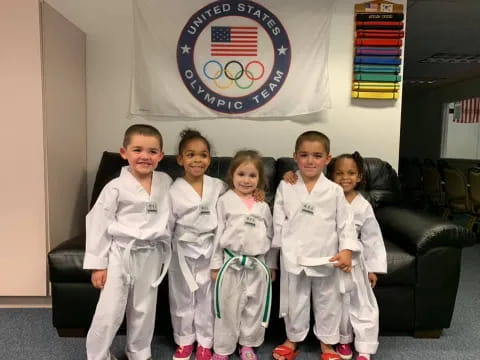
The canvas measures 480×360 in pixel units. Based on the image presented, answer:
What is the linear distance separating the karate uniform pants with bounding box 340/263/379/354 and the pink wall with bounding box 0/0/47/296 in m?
1.71

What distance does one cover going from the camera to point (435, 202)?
216 inches

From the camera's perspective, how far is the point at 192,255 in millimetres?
1715

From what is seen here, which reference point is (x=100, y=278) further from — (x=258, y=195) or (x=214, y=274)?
(x=258, y=195)

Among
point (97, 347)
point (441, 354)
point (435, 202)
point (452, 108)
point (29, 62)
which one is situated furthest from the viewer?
point (452, 108)

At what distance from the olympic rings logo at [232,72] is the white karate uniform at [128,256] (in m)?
1.33

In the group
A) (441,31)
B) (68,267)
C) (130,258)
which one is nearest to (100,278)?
(130,258)

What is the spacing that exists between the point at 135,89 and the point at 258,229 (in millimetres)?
1661

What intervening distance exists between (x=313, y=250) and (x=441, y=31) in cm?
385

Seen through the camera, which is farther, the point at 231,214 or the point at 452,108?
the point at 452,108

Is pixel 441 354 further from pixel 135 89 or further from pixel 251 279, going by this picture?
pixel 135 89

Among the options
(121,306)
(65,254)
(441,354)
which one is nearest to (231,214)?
(121,306)

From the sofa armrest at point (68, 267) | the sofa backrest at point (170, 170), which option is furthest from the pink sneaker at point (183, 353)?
the sofa backrest at point (170, 170)

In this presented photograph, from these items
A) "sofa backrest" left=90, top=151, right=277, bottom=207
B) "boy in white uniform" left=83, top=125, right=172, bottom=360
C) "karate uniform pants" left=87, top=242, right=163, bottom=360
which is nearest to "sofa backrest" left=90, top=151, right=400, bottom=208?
"sofa backrest" left=90, top=151, right=277, bottom=207

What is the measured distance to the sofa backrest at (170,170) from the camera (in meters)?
2.46
